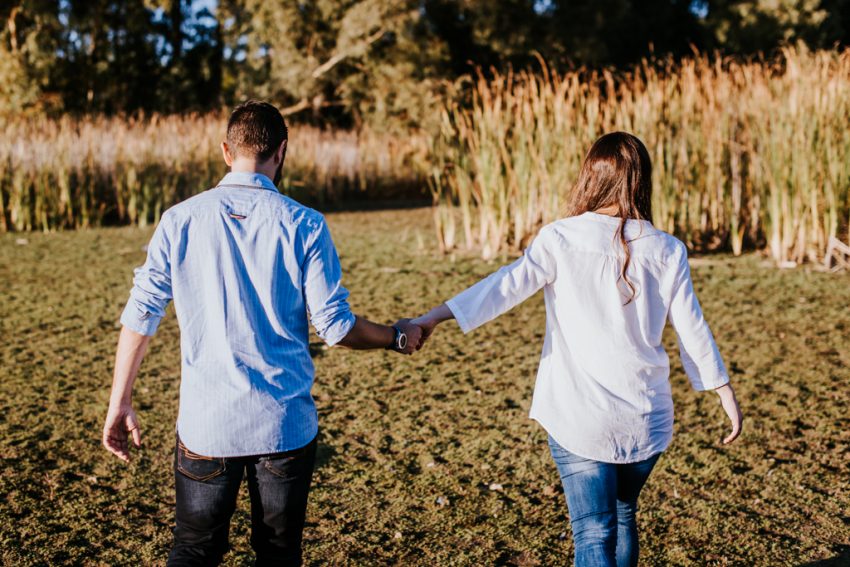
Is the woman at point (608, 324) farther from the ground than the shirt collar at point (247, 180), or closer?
closer

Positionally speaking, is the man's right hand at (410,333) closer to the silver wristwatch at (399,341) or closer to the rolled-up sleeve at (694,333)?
the silver wristwatch at (399,341)

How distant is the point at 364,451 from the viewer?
4.41 metres

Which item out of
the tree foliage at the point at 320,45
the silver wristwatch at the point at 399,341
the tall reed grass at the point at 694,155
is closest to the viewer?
the silver wristwatch at the point at 399,341

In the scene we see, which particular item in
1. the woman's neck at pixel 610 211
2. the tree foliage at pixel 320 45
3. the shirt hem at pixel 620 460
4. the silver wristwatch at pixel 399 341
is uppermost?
the tree foliage at pixel 320 45

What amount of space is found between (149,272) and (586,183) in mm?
1313

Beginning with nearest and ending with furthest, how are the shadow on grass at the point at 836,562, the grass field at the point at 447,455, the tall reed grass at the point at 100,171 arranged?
the shadow on grass at the point at 836,562
the grass field at the point at 447,455
the tall reed grass at the point at 100,171

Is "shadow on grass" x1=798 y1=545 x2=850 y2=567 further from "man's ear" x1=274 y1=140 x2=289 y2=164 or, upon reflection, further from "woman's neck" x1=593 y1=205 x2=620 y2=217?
"man's ear" x1=274 y1=140 x2=289 y2=164

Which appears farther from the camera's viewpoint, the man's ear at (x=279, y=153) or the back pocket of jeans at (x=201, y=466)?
the man's ear at (x=279, y=153)

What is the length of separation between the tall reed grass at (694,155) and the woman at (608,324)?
7529 mm

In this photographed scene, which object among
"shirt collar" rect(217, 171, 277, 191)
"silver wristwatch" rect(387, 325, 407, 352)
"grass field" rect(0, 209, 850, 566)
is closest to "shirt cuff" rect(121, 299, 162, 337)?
"shirt collar" rect(217, 171, 277, 191)

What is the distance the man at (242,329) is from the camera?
2.18 meters

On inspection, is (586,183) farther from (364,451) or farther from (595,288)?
(364,451)

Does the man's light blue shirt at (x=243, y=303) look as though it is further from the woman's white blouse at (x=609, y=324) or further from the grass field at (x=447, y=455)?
the grass field at (x=447, y=455)

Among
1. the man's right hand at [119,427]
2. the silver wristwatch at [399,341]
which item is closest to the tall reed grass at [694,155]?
the silver wristwatch at [399,341]
